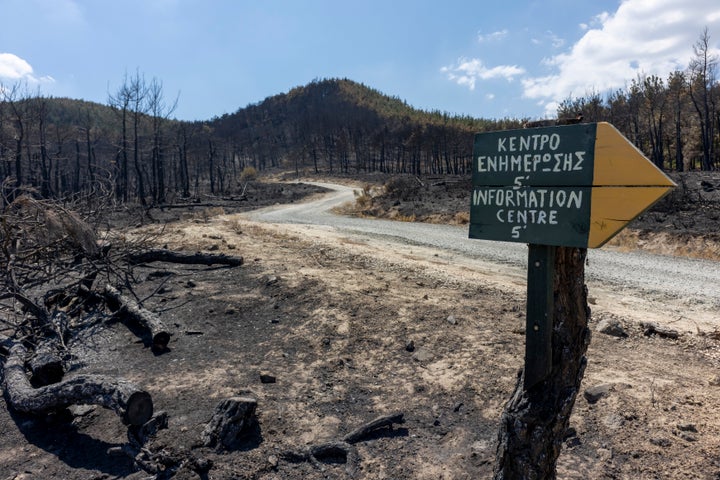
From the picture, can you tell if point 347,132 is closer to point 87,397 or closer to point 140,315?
point 140,315

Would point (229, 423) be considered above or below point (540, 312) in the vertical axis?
below

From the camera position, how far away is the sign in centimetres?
205

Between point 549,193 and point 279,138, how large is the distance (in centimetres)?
12250

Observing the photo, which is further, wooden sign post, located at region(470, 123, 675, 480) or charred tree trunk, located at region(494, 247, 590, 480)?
charred tree trunk, located at region(494, 247, 590, 480)

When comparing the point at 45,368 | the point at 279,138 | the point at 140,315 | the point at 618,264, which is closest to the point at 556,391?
the point at 45,368

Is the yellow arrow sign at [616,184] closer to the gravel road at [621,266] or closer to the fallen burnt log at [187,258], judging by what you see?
the gravel road at [621,266]

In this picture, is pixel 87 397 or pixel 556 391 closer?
pixel 556 391

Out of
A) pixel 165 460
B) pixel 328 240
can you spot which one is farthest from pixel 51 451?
pixel 328 240

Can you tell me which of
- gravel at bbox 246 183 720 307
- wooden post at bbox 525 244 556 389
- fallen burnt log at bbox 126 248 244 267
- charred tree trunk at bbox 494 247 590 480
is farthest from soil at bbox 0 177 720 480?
gravel at bbox 246 183 720 307

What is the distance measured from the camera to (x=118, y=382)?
13.5 feet

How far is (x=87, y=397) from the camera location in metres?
4.11

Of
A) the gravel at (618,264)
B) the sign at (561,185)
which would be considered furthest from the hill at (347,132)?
the sign at (561,185)

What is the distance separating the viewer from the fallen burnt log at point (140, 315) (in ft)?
19.7

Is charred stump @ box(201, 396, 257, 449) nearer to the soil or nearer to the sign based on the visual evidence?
the soil
